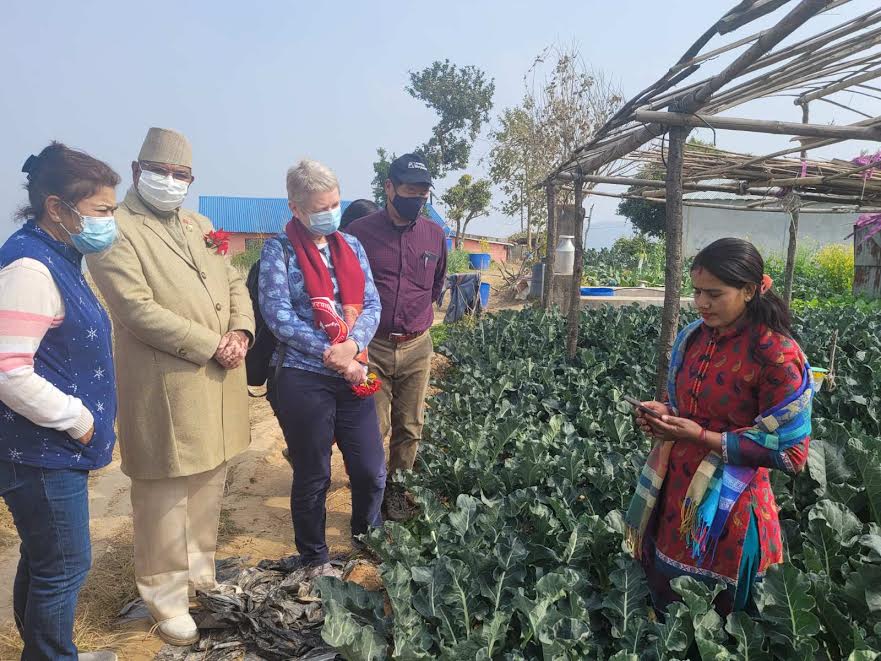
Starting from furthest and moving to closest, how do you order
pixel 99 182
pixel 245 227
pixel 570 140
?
pixel 245 227, pixel 570 140, pixel 99 182

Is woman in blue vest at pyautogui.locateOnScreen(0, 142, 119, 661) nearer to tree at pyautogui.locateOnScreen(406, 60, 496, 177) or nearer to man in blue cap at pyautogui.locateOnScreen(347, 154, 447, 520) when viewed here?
man in blue cap at pyautogui.locateOnScreen(347, 154, 447, 520)

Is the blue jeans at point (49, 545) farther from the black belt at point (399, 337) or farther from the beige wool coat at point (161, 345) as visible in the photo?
the black belt at point (399, 337)

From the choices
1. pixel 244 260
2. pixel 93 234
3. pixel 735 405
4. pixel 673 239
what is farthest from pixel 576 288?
pixel 244 260

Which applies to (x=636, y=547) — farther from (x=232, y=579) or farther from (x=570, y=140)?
(x=570, y=140)

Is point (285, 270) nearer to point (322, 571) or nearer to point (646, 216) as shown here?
point (322, 571)

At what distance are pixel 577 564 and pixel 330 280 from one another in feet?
5.53

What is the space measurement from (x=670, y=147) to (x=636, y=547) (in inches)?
101

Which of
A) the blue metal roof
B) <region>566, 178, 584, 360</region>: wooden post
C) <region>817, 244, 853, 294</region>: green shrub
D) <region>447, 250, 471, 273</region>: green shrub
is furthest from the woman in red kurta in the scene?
the blue metal roof

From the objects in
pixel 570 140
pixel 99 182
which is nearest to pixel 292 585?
pixel 99 182

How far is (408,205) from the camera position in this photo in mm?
3484

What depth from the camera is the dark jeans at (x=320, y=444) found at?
9.21 ft

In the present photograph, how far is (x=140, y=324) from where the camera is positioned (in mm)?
2408

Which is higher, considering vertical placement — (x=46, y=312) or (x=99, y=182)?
(x=99, y=182)

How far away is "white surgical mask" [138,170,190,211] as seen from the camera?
8.30ft
